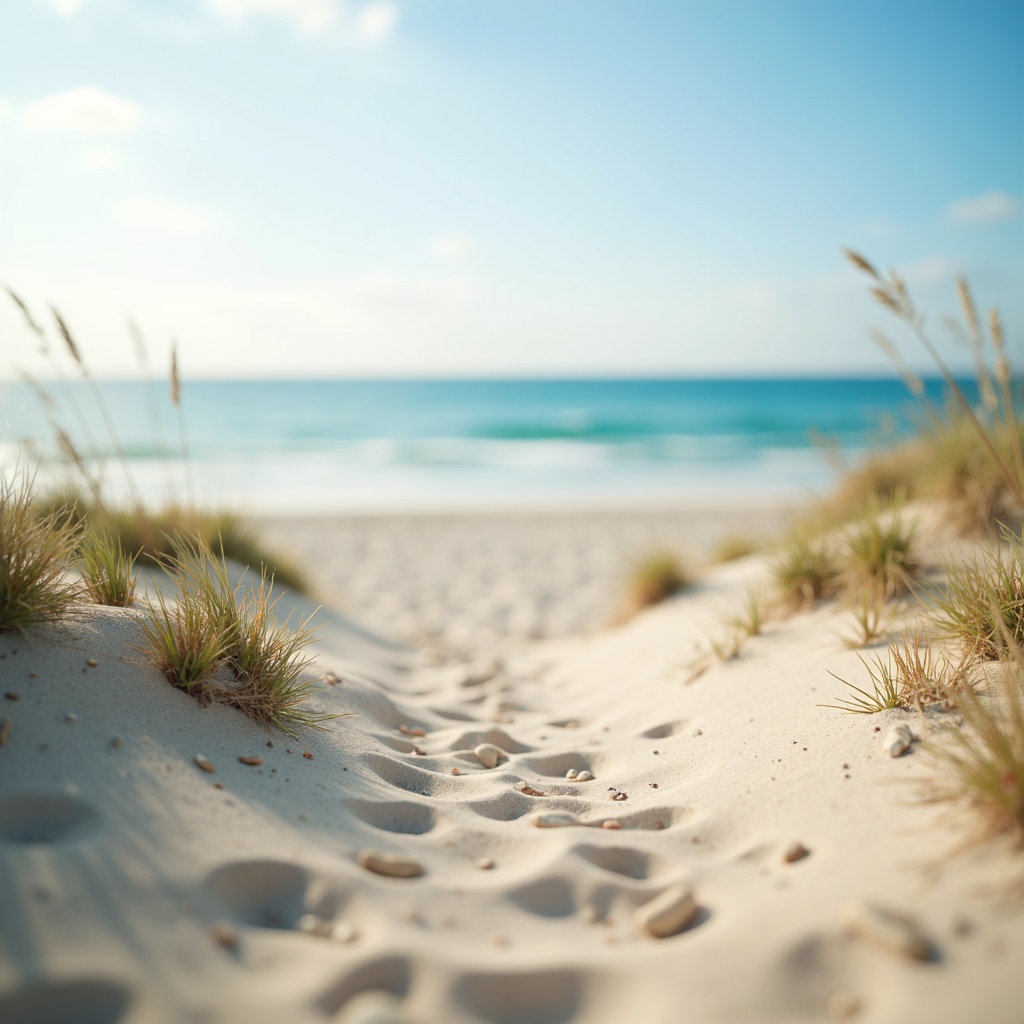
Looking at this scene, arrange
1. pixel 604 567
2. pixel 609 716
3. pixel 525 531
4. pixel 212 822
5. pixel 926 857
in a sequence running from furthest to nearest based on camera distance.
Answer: pixel 525 531, pixel 604 567, pixel 609 716, pixel 212 822, pixel 926 857

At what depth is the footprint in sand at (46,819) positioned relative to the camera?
1628 millimetres

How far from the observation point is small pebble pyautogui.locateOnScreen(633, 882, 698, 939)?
1603 mm

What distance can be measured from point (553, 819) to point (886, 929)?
951 mm

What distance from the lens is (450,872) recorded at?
5.99ft

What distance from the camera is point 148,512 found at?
4.46 metres

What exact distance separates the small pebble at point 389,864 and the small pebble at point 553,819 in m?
0.45

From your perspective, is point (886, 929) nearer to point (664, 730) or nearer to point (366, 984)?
point (366, 984)

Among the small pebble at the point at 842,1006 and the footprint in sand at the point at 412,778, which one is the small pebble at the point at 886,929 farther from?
the footprint in sand at the point at 412,778

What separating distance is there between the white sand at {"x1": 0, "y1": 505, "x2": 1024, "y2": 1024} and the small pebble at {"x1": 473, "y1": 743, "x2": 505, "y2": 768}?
0.13ft

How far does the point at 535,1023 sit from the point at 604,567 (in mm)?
6430

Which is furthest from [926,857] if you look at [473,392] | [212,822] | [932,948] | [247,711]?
[473,392]

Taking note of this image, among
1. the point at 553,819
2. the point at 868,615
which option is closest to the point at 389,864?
the point at 553,819

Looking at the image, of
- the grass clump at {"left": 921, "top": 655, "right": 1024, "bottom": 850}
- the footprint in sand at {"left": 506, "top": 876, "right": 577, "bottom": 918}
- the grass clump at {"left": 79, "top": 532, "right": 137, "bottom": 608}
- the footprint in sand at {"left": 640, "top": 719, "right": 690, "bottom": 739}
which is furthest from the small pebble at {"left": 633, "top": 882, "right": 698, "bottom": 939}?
the grass clump at {"left": 79, "top": 532, "right": 137, "bottom": 608}

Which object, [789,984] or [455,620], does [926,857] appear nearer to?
[789,984]
